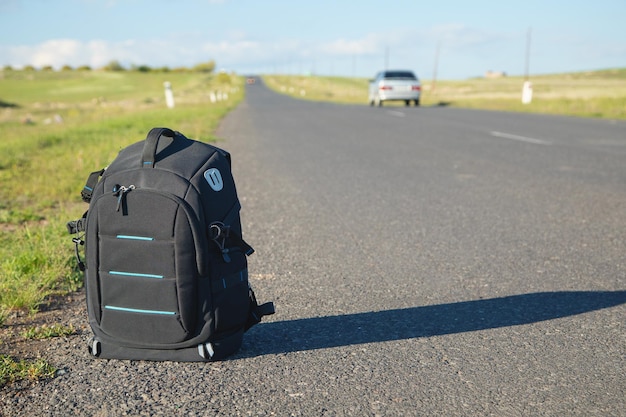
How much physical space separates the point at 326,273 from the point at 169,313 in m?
1.62

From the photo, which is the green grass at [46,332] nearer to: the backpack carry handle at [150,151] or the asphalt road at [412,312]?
the asphalt road at [412,312]

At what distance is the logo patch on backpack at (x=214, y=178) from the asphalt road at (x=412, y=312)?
768 mm

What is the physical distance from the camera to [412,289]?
387 centimetres

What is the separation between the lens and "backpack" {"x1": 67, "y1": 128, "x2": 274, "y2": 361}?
104 inches

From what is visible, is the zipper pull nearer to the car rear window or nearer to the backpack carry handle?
the backpack carry handle

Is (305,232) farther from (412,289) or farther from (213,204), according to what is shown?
(213,204)

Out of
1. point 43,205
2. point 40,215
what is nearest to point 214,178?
point 40,215

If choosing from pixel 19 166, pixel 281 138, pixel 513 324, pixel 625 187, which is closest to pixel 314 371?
pixel 513 324

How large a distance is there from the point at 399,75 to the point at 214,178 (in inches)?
1075

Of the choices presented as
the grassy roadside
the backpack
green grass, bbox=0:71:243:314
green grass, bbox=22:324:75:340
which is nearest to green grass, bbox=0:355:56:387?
the grassy roadside

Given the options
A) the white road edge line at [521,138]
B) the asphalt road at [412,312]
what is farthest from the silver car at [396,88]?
the asphalt road at [412,312]

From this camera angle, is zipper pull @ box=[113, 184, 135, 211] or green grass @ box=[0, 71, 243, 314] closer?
zipper pull @ box=[113, 184, 135, 211]

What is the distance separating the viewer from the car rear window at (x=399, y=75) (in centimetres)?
2870

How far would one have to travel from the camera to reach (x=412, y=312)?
3.49 meters
